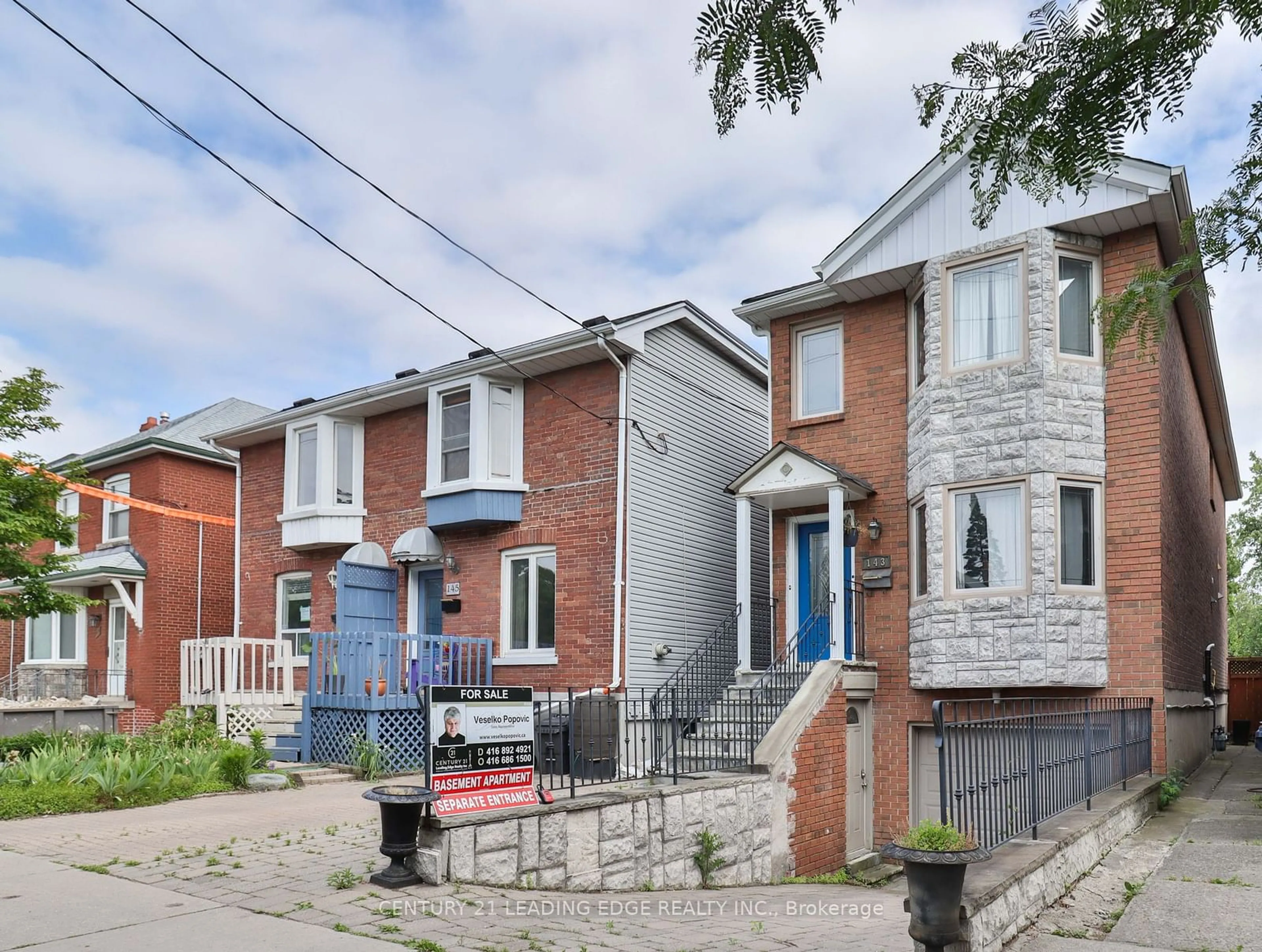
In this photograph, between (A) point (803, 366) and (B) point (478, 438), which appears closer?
(A) point (803, 366)

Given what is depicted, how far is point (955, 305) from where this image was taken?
14.2 meters

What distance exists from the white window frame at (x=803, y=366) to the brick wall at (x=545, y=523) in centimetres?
277

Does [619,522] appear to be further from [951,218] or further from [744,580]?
[951,218]

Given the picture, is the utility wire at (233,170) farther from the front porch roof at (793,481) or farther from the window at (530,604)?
the front porch roof at (793,481)

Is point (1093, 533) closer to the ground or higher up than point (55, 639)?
higher up

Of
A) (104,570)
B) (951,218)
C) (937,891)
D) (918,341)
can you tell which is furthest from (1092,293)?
(104,570)

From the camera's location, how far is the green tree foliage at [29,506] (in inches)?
575

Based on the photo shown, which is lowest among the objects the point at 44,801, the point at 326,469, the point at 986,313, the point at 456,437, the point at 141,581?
the point at 44,801

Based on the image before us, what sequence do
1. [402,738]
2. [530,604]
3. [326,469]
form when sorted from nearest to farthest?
[402,738]
[530,604]
[326,469]

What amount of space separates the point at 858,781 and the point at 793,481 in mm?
4023

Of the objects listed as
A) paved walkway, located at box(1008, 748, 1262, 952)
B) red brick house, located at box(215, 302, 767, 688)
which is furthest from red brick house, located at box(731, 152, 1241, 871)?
paved walkway, located at box(1008, 748, 1262, 952)

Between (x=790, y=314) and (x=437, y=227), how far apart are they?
632 cm

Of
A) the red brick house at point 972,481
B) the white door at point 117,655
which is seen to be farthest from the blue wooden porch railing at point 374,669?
the white door at point 117,655

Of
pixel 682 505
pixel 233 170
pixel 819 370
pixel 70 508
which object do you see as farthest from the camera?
pixel 70 508
